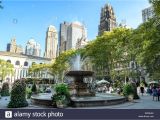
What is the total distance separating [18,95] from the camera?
1510 cm

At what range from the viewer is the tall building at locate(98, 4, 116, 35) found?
117 meters

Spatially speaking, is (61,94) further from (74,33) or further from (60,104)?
(74,33)

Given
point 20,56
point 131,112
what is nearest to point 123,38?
point 131,112

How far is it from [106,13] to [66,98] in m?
110

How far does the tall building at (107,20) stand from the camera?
117 meters

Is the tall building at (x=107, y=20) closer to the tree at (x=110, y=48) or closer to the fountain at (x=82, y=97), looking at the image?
the tree at (x=110, y=48)

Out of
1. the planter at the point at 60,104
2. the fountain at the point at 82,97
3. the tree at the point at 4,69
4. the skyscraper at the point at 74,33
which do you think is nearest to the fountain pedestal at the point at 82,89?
the fountain at the point at 82,97

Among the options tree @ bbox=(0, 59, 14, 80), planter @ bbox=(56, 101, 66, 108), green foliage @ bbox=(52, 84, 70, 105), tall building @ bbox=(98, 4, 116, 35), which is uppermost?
tall building @ bbox=(98, 4, 116, 35)

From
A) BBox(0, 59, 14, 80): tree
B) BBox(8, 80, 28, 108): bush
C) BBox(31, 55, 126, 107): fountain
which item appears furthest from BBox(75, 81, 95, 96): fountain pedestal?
BBox(0, 59, 14, 80): tree

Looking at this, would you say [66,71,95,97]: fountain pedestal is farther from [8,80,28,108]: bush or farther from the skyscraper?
the skyscraper

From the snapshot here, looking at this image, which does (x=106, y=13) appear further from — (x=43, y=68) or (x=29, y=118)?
(x=29, y=118)

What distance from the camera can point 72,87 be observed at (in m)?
22.0

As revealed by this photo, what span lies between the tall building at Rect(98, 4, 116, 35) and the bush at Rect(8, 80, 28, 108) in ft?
340

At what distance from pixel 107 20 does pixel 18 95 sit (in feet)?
347
